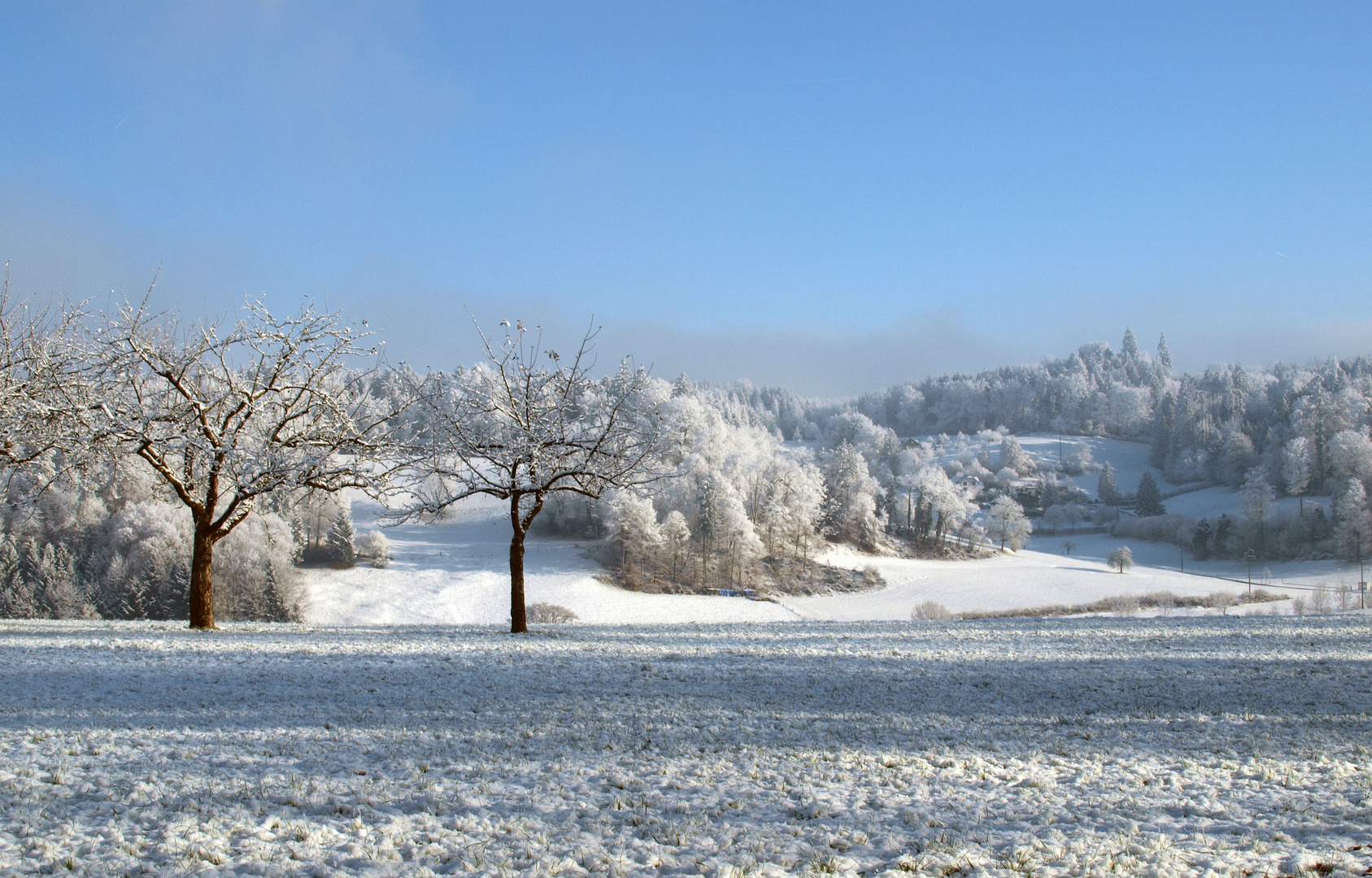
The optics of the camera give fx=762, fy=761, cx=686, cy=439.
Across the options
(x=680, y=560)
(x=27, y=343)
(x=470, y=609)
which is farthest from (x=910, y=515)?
(x=27, y=343)

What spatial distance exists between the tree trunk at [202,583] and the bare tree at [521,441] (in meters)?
4.12

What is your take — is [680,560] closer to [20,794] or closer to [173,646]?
[173,646]

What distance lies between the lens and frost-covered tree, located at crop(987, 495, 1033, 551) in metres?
91.6

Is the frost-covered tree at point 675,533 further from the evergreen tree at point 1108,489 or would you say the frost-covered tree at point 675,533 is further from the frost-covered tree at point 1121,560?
the evergreen tree at point 1108,489

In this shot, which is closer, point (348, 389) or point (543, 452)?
point (543, 452)

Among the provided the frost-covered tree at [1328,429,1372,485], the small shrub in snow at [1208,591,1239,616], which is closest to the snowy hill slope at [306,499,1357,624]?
the small shrub in snow at [1208,591,1239,616]

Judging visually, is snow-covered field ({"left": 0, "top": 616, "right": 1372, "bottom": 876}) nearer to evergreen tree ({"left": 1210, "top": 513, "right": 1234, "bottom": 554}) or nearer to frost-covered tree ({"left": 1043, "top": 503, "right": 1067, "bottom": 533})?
evergreen tree ({"left": 1210, "top": 513, "right": 1234, "bottom": 554})

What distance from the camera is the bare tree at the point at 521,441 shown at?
16891 millimetres

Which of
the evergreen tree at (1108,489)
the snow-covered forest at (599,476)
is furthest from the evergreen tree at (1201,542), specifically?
the evergreen tree at (1108,489)

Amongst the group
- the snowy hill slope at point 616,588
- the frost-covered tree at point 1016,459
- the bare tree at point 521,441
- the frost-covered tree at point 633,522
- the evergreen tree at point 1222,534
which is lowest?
the snowy hill slope at point 616,588

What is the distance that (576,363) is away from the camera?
17812 mm

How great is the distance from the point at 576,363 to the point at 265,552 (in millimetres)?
43483

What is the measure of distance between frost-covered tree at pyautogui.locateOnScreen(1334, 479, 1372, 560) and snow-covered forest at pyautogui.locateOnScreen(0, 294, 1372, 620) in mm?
300

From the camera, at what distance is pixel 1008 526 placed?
9244 cm
